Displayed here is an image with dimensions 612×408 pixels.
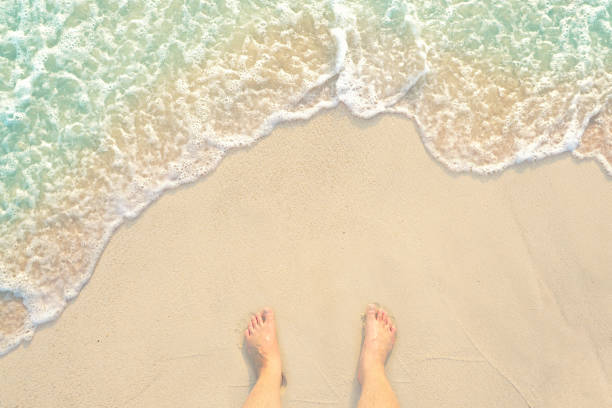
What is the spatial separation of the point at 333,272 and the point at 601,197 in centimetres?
214

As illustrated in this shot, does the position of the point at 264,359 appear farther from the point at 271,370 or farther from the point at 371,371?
the point at 371,371

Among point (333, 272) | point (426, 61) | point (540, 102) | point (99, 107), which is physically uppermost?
point (99, 107)

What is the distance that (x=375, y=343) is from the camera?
121 inches

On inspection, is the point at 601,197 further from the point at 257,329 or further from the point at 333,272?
the point at 257,329

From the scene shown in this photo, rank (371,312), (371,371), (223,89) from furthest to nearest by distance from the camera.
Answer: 1. (223,89)
2. (371,312)
3. (371,371)

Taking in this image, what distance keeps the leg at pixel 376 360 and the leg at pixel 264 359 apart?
612 mm

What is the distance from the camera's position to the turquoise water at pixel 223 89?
10.9 ft

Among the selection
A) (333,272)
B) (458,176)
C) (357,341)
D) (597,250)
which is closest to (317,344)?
(357,341)

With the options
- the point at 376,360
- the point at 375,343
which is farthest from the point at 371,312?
the point at 376,360

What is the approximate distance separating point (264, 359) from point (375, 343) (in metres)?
0.82

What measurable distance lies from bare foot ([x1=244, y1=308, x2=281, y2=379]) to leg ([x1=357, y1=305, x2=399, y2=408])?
0.63 m

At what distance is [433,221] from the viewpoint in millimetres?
3234

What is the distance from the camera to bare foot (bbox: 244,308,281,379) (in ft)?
10.1

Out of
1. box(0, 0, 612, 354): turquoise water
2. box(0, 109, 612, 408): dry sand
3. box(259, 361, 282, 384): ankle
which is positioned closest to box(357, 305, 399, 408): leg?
box(0, 109, 612, 408): dry sand
